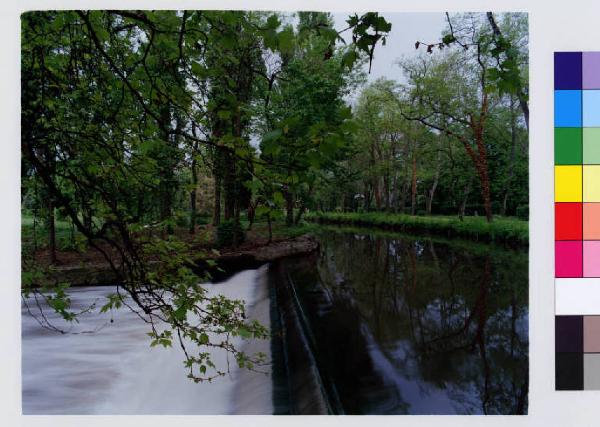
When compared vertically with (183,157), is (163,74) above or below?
above

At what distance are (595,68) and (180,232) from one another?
267cm

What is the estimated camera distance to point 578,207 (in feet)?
8.34

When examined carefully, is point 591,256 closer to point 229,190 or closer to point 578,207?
point 578,207

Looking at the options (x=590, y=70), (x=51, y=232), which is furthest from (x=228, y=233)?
(x=590, y=70)

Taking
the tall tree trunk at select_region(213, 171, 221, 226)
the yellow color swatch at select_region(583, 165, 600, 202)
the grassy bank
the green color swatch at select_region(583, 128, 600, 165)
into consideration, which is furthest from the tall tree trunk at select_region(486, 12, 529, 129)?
the tall tree trunk at select_region(213, 171, 221, 226)

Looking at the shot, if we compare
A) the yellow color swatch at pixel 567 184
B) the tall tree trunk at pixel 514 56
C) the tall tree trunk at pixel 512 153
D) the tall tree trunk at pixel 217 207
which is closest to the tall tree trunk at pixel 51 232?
the tall tree trunk at pixel 217 207

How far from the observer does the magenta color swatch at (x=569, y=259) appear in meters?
2.54

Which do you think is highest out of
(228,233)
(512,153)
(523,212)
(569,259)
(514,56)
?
(514,56)

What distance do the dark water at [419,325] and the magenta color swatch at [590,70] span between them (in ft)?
3.64

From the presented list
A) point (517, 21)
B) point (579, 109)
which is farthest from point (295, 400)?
point (517, 21)

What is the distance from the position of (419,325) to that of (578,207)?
1.33 meters

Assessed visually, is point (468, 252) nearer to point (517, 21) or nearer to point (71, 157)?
point (517, 21)

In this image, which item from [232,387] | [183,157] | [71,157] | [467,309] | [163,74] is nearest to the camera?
[163,74]

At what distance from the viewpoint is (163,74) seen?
190 cm
